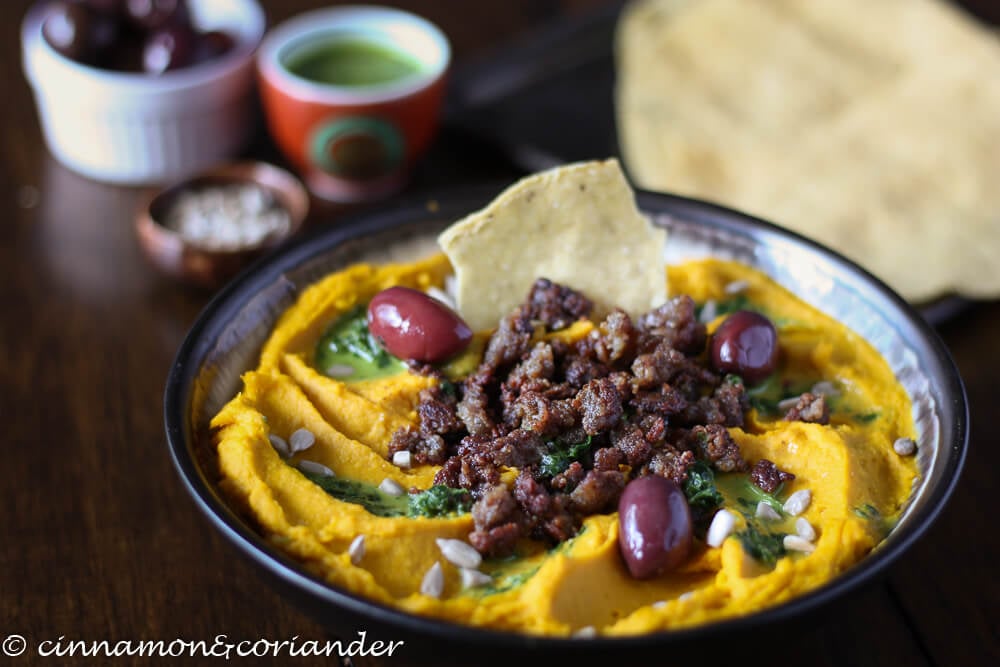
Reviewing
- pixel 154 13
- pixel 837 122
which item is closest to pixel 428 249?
pixel 154 13

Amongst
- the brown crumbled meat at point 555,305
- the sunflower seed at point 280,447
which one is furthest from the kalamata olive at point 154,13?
the sunflower seed at point 280,447

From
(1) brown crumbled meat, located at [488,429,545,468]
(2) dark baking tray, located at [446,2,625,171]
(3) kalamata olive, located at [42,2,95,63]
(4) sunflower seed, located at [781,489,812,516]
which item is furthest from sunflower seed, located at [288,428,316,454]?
(3) kalamata olive, located at [42,2,95,63]

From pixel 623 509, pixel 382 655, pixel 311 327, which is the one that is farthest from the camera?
pixel 311 327

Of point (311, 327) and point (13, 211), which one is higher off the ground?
point (311, 327)

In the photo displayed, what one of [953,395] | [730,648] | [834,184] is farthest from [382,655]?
[834,184]

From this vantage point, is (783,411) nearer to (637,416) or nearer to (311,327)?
(637,416)

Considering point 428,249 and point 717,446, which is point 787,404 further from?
point 428,249
